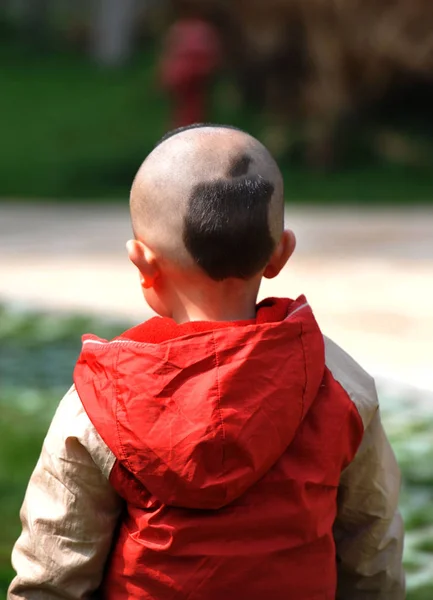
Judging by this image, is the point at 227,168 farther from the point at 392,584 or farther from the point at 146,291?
the point at 392,584

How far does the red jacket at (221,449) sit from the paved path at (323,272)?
329 centimetres

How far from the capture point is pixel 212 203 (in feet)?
5.94

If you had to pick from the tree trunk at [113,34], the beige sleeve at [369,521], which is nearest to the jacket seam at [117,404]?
the beige sleeve at [369,521]

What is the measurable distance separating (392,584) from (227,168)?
0.90m

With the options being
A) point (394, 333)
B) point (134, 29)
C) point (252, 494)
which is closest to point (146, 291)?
point (252, 494)

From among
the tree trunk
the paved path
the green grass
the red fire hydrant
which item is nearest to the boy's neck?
the paved path

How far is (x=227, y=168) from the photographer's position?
72.2 inches

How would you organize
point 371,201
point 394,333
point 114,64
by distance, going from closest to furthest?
point 394,333
point 371,201
point 114,64

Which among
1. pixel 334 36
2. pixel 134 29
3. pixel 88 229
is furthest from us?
pixel 134 29

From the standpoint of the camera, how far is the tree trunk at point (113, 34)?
23.3 meters

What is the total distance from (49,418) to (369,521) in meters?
2.42

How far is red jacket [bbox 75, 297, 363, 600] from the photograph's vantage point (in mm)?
1799

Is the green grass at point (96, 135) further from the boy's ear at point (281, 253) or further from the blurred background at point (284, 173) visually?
the boy's ear at point (281, 253)

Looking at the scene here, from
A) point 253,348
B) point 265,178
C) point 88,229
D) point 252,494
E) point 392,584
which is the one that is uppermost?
point 265,178
